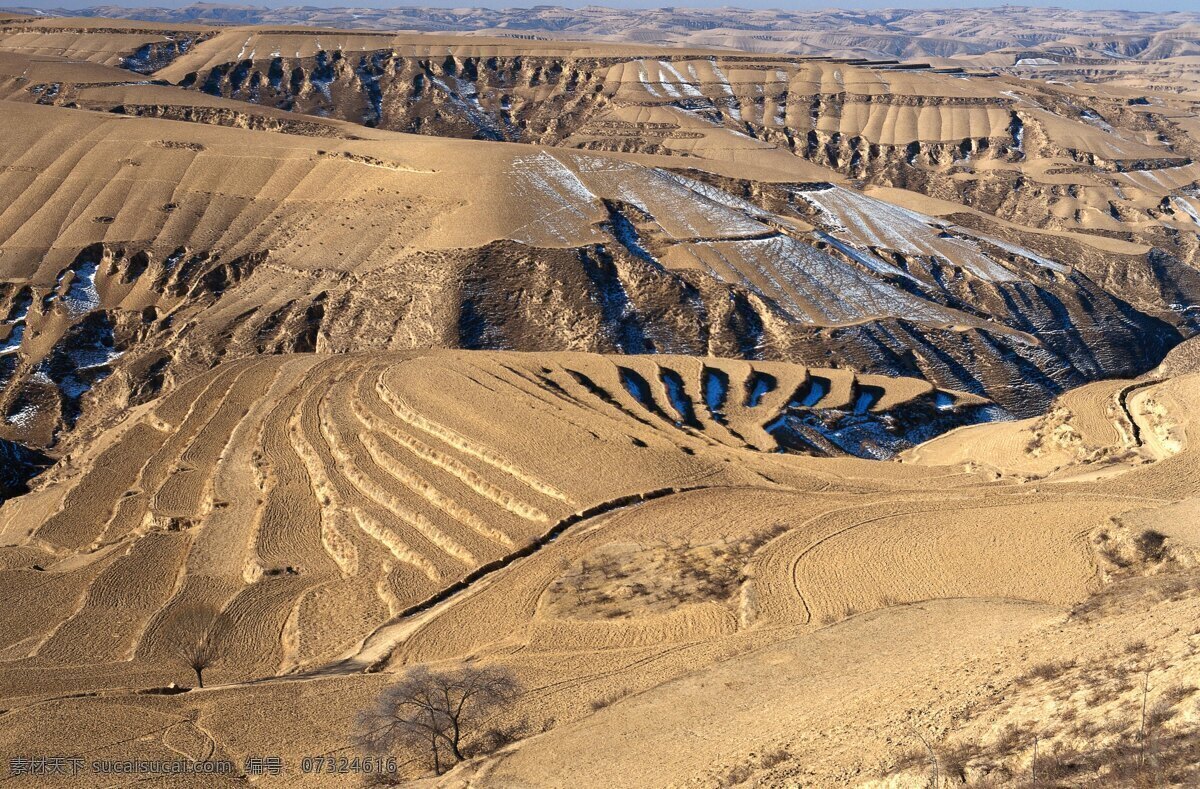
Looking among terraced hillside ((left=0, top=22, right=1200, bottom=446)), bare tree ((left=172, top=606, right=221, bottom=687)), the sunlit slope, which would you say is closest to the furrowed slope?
bare tree ((left=172, top=606, right=221, bottom=687))

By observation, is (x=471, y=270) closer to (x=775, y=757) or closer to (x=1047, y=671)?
(x=775, y=757)

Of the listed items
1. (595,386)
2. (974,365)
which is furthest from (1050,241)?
(595,386)

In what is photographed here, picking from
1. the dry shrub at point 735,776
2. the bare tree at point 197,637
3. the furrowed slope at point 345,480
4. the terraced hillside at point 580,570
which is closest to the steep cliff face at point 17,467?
the furrowed slope at point 345,480

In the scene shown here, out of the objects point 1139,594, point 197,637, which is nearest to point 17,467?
point 197,637

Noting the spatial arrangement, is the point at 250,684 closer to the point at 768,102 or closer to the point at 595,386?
the point at 595,386

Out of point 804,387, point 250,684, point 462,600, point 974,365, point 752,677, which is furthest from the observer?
point 974,365

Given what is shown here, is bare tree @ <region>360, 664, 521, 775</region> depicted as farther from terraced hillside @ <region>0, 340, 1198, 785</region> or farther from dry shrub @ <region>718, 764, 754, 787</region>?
dry shrub @ <region>718, 764, 754, 787</region>

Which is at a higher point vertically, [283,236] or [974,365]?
[283,236]
